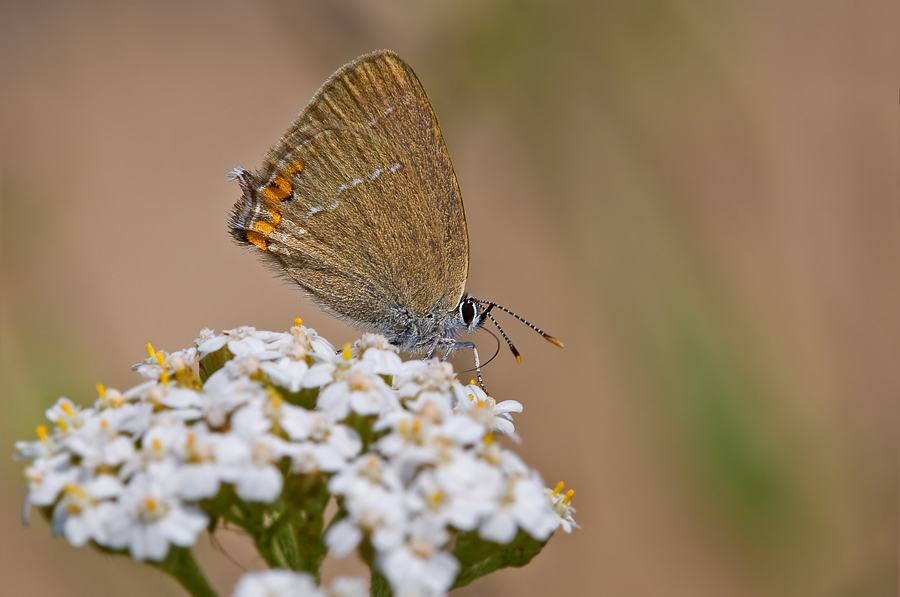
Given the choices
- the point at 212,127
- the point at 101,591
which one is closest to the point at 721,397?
the point at 101,591

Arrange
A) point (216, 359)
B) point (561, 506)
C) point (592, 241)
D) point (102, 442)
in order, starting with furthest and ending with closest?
point (592, 241) < point (216, 359) < point (561, 506) < point (102, 442)

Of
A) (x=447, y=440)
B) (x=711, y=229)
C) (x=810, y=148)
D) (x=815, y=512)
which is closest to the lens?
(x=447, y=440)

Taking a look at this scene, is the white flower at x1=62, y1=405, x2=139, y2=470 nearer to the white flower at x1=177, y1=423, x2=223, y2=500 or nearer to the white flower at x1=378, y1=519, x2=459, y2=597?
the white flower at x1=177, y1=423, x2=223, y2=500

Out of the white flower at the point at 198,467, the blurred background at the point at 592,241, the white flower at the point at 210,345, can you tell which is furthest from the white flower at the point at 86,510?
the blurred background at the point at 592,241

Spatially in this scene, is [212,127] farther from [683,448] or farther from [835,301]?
[835,301]

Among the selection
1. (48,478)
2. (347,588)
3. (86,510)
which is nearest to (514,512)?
(347,588)

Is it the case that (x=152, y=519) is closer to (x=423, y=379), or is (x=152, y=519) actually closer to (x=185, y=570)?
(x=185, y=570)
